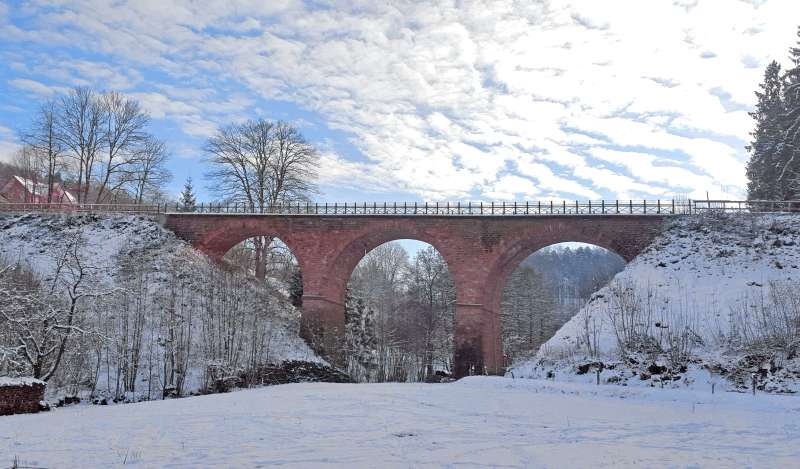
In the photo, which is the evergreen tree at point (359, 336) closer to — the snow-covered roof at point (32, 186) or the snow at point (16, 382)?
the snow at point (16, 382)

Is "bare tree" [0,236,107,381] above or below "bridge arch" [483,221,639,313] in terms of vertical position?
below

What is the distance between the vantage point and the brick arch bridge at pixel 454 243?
29.9 metres

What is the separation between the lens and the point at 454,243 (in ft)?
103

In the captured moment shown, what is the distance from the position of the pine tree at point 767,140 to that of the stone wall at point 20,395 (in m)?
35.7

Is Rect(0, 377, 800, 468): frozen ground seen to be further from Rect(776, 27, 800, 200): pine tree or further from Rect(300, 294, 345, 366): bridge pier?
Rect(776, 27, 800, 200): pine tree

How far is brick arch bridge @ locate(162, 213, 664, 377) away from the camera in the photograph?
2988cm

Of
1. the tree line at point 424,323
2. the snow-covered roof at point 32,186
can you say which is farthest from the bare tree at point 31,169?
the tree line at point 424,323

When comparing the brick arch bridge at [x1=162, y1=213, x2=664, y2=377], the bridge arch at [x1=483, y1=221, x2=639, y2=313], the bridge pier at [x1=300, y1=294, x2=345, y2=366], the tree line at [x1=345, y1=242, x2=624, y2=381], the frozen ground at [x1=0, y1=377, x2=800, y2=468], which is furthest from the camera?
the tree line at [x1=345, y1=242, x2=624, y2=381]

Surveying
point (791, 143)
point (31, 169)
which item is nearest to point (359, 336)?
point (791, 143)

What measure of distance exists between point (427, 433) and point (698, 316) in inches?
682

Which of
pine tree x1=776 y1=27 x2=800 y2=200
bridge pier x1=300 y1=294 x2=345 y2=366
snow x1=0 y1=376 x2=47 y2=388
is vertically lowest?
snow x1=0 y1=376 x2=47 y2=388

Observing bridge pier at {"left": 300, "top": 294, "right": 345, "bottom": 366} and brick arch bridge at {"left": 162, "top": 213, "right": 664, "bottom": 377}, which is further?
bridge pier at {"left": 300, "top": 294, "right": 345, "bottom": 366}

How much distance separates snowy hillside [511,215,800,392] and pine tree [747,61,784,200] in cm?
657

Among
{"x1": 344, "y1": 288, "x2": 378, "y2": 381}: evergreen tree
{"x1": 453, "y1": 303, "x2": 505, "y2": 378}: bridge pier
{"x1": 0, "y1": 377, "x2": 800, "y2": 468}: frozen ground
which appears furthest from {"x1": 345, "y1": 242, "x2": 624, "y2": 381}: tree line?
{"x1": 0, "y1": 377, "x2": 800, "y2": 468}: frozen ground
